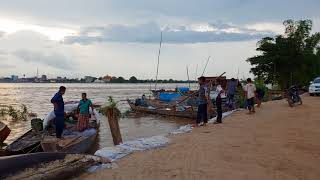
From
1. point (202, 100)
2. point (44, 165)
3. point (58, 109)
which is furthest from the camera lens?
point (202, 100)

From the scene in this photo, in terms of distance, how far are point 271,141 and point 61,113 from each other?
20.3ft

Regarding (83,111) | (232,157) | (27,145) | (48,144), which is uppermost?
(83,111)

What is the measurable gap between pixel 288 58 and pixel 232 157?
33.7 metres

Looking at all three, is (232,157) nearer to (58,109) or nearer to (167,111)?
(58,109)

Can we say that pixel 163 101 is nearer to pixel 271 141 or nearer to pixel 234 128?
pixel 234 128

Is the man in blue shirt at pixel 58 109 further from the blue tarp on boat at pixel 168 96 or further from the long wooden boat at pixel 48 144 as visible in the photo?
the blue tarp on boat at pixel 168 96

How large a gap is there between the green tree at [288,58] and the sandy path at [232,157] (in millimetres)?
28319

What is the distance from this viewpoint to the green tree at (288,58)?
4153 cm

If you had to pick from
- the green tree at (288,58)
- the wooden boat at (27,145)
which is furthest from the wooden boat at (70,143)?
the green tree at (288,58)

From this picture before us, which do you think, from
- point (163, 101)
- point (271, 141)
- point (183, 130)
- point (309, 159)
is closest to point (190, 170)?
point (309, 159)

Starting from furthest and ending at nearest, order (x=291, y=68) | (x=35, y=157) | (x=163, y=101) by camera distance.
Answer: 1. (x=291, y=68)
2. (x=163, y=101)
3. (x=35, y=157)

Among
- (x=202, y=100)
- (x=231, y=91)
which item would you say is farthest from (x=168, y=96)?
(x=202, y=100)

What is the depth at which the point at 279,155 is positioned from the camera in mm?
9547

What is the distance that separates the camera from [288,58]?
135ft
